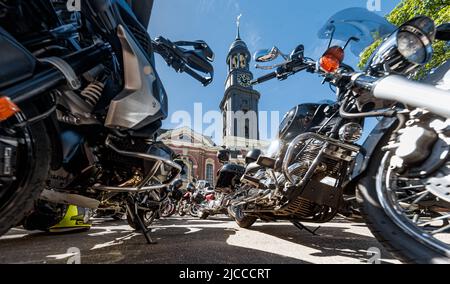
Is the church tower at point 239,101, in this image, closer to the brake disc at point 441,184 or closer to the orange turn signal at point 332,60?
the orange turn signal at point 332,60

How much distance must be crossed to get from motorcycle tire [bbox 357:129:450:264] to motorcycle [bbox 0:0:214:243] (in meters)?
1.15

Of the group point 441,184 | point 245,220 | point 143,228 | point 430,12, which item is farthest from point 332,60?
point 430,12

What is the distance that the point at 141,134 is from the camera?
1519 millimetres

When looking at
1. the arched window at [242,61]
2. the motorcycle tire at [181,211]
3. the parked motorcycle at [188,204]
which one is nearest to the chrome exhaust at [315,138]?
the parked motorcycle at [188,204]

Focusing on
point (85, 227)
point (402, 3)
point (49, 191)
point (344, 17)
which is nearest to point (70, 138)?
point (49, 191)

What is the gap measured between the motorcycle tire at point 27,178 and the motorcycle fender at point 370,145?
156 centimetres

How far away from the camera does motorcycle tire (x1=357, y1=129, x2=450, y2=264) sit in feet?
3.24

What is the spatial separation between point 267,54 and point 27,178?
2064 millimetres

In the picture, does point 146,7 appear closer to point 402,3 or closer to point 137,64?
point 137,64

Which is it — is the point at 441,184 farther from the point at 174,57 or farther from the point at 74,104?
the point at 174,57

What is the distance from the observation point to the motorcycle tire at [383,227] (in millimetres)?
986

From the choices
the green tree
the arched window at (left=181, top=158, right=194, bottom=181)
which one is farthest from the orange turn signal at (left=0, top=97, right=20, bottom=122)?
the arched window at (left=181, top=158, right=194, bottom=181)
